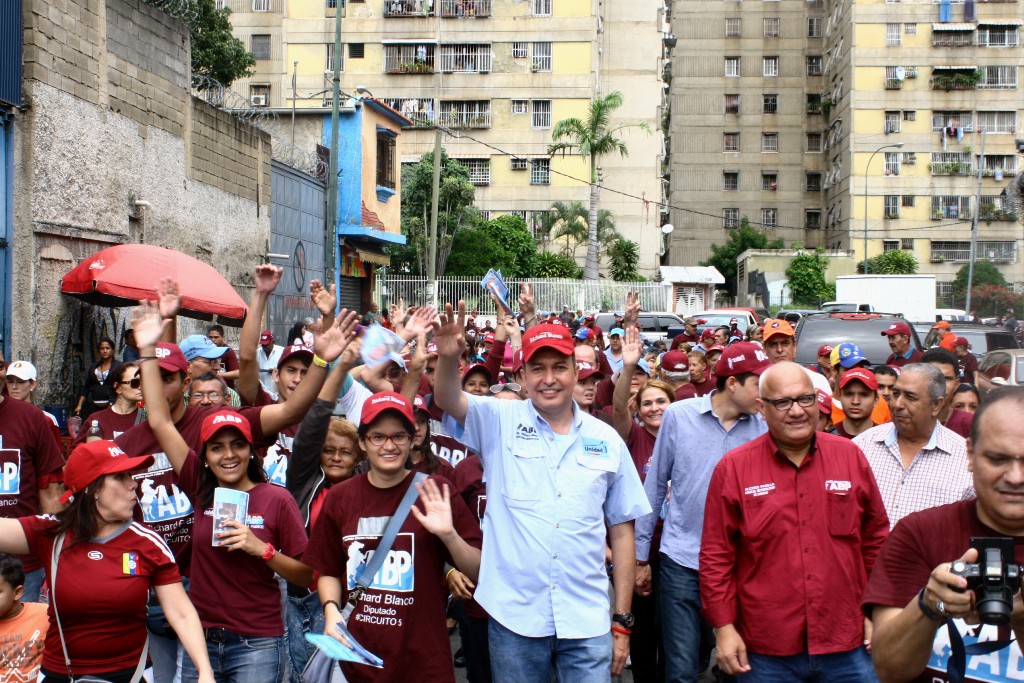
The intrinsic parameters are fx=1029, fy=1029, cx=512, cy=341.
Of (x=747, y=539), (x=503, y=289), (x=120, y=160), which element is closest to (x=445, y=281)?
(x=120, y=160)

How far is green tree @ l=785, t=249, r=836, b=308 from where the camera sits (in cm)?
4878

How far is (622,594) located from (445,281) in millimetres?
33991

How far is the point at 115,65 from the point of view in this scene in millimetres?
14398

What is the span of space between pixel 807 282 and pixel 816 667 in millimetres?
46402

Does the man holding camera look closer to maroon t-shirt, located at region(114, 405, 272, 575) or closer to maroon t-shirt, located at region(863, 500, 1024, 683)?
maroon t-shirt, located at region(863, 500, 1024, 683)

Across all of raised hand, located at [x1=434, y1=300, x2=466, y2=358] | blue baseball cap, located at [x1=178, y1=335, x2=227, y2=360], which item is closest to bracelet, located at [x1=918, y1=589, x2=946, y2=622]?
raised hand, located at [x1=434, y1=300, x2=466, y2=358]

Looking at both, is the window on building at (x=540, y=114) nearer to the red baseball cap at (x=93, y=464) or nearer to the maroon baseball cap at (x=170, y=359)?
the maroon baseball cap at (x=170, y=359)

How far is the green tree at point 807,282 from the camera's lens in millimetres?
48781

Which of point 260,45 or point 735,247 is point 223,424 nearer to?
point 260,45

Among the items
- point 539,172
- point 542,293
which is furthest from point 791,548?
point 539,172

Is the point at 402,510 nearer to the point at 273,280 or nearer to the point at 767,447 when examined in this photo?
the point at 767,447

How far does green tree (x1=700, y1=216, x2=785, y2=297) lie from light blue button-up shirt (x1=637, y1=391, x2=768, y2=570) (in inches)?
2289

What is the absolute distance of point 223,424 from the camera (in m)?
4.75

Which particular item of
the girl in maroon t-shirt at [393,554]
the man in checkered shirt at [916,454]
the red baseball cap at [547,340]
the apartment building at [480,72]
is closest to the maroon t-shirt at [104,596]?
the girl in maroon t-shirt at [393,554]
